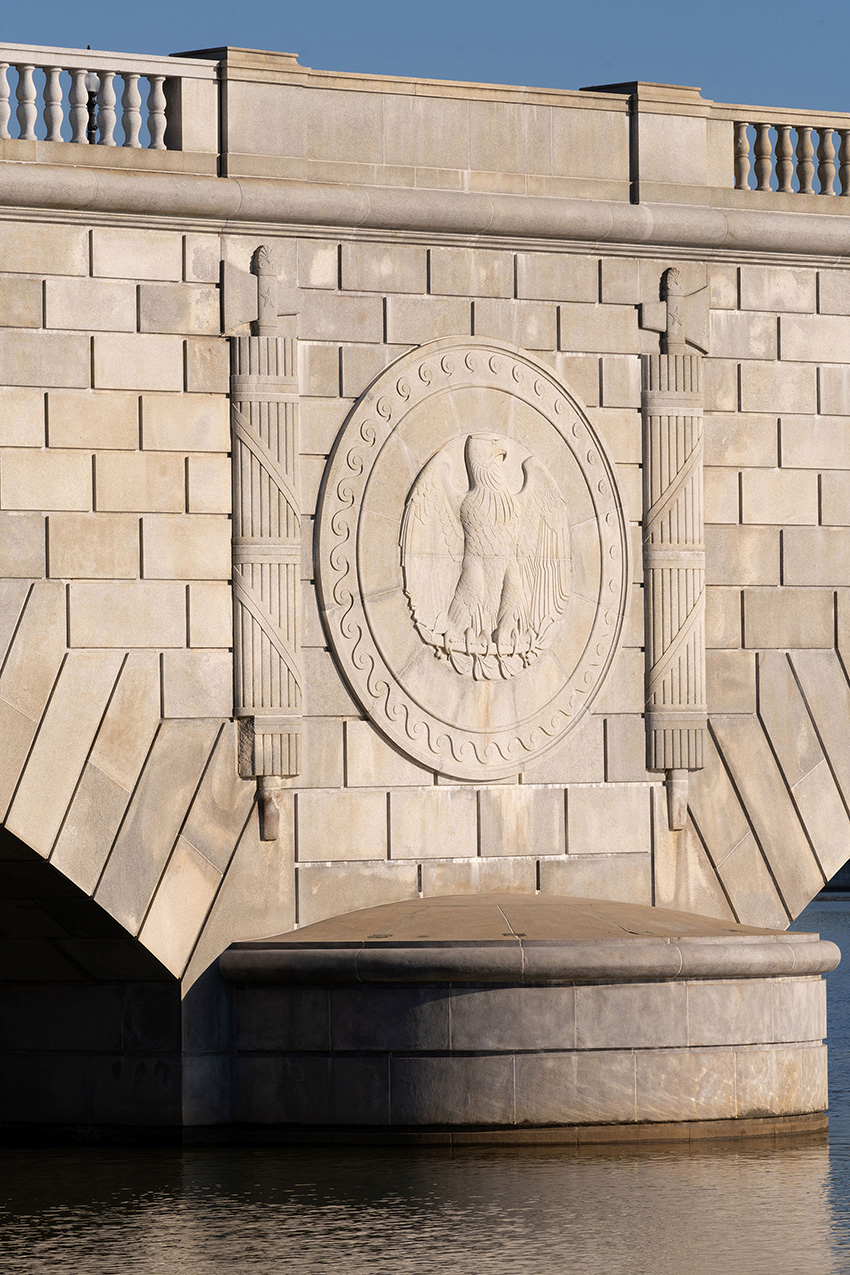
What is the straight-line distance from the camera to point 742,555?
672 inches

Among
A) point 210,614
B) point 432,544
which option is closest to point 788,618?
point 432,544

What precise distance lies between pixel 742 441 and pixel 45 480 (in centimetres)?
546

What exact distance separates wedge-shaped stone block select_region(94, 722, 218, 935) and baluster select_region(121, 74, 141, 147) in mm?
3974

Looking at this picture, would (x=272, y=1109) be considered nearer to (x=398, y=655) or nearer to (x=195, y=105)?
(x=398, y=655)

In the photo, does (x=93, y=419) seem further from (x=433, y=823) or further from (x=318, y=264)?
(x=433, y=823)

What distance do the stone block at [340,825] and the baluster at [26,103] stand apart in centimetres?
481

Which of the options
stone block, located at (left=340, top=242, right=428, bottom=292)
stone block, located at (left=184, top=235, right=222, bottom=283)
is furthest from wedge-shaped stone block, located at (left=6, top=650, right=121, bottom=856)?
stone block, located at (left=340, top=242, right=428, bottom=292)

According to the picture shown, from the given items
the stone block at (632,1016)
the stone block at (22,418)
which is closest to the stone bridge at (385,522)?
the stone block at (22,418)

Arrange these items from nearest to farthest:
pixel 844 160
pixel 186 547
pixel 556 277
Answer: pixel 186 547 < pixel 556 277 < pixel 844 160

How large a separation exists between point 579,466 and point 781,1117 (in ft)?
15.8

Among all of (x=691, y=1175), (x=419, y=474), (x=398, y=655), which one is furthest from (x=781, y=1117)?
(x=419, y=474)

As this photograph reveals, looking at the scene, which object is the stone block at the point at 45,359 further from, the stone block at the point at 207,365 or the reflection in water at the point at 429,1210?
the reflection in water at the point at 429,1210

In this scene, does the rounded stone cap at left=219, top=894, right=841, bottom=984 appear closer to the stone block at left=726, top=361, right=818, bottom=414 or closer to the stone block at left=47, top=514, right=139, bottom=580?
the stone block at left=47, top=514, right=139, bottom=580

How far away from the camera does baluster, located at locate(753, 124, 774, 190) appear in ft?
57.1
